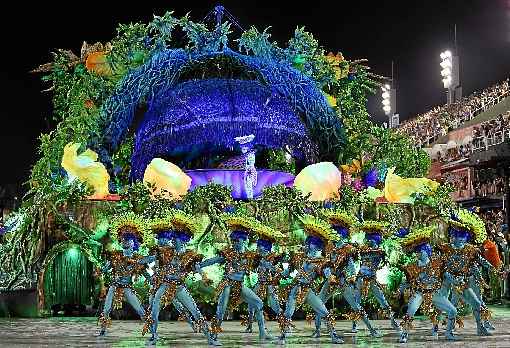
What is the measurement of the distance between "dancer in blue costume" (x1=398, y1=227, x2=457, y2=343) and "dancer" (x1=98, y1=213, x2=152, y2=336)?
4.03 metres

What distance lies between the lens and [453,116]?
41.8 m

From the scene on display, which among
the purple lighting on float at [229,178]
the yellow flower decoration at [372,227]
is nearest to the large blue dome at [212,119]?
the purple lighting on float at [229,178]

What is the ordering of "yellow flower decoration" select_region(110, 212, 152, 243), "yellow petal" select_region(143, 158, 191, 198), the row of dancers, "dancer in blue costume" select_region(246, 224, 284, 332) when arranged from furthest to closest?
1. "yellow petal" select_region(143, 158, 191, 198)
2. "yellow flower decoration" select_region(110, 212, 152, 243)
3. "dancer in blue costume" select_region(246, 224, 284, 332)
4. the row of dancers

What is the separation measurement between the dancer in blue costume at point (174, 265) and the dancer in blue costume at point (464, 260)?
3.91m

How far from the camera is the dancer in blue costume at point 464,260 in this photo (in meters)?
12.0

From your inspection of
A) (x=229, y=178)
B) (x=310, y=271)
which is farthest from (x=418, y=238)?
(x=229, y=178)

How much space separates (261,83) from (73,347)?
1270 cm

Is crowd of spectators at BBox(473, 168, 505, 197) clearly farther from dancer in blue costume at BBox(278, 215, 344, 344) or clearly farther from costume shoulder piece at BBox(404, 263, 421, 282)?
dancer in blue costume at BBox(278, 215, 344, 344)

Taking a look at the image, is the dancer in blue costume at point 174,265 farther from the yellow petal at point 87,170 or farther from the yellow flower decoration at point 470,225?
the yellow petal at point 87,170

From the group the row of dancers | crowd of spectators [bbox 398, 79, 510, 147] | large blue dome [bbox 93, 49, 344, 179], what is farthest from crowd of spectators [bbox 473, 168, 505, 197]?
the row of dancers

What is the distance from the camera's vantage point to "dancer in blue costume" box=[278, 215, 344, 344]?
449 inches

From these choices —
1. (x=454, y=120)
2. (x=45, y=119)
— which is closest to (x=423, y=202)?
(x=45, y=119)

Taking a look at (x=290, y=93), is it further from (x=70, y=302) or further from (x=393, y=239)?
(x=70, y=302)

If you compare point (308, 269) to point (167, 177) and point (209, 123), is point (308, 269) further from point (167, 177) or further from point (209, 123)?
point (209, 123)
